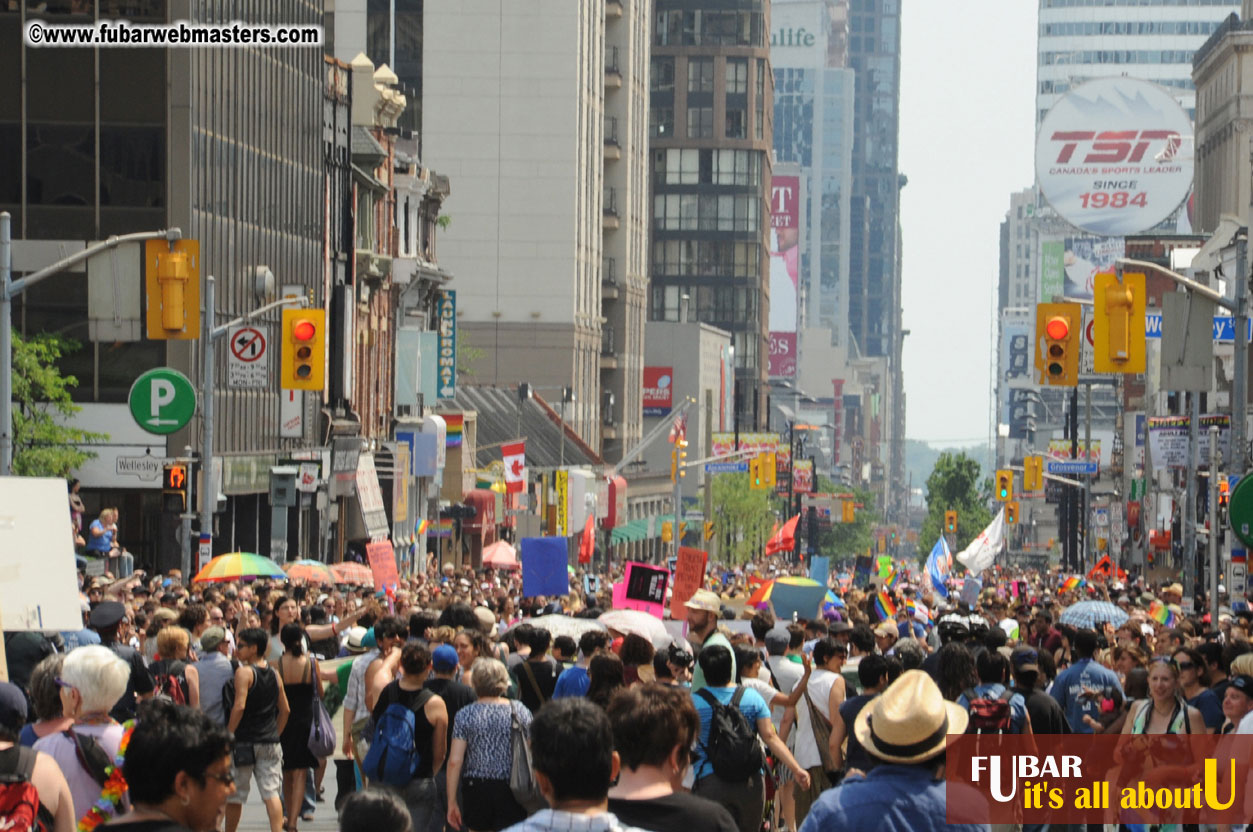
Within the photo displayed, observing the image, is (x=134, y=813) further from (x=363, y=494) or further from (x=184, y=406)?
(x=363, y=494)

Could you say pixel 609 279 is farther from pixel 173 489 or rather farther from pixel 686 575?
pixel 686 575

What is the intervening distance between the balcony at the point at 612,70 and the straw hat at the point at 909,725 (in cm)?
10227

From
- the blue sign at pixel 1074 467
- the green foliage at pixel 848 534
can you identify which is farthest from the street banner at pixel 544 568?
the green foliage at pixel 848 534

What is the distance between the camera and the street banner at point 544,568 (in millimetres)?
24781

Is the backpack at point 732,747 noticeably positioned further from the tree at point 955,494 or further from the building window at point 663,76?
the tree at point 955,494

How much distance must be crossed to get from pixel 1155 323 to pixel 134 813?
247ft

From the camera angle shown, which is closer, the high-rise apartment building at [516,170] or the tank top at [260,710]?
the tank top at [260,710]

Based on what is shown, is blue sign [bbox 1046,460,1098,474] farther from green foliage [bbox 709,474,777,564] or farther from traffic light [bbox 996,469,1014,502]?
green foliage [bbox 709,474,777,564]

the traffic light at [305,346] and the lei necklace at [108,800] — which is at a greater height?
the traffic light at [305,346]

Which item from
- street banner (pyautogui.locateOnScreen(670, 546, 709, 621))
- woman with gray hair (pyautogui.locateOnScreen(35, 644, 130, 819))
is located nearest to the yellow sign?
street banner (pyautogui.locateOnScreen(670, 546, 709, 621))

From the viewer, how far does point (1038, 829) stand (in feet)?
40.8

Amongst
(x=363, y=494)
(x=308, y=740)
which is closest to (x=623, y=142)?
(x=363, y=494)

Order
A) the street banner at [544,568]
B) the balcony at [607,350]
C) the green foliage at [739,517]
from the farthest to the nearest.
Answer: the green foliage at [739,517], the balcony at [607,350], the street banner at [544,568]

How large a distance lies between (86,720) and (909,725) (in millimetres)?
4239
